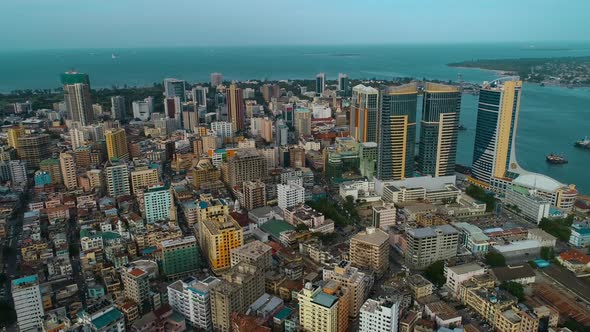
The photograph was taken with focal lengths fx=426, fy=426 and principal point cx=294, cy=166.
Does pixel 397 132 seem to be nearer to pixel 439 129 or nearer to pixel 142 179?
pixel 439 129

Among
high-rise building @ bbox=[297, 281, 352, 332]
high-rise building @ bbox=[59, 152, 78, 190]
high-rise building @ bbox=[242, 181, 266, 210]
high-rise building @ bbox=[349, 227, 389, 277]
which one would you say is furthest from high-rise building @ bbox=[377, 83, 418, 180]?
high-rise building @ bbox=[59, 152, 78, 190]

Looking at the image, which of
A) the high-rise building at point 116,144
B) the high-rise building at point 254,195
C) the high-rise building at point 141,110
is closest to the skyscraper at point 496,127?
the high-rise building at point 254,195

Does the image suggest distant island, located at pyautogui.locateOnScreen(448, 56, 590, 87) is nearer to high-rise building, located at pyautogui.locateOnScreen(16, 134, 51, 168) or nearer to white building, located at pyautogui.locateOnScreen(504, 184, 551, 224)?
white building, located at pyautogui.locateOnScreen(504, 184, 551, 224)

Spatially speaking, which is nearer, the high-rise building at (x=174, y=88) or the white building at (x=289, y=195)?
the white building at (x=289, y=195)

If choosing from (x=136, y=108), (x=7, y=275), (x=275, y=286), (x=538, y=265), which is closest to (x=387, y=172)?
(x=538, y=265)

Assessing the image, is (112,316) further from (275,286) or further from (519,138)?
(519,138)

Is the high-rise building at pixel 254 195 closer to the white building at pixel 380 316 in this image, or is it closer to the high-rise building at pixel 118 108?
the white building at pixel 380 316
